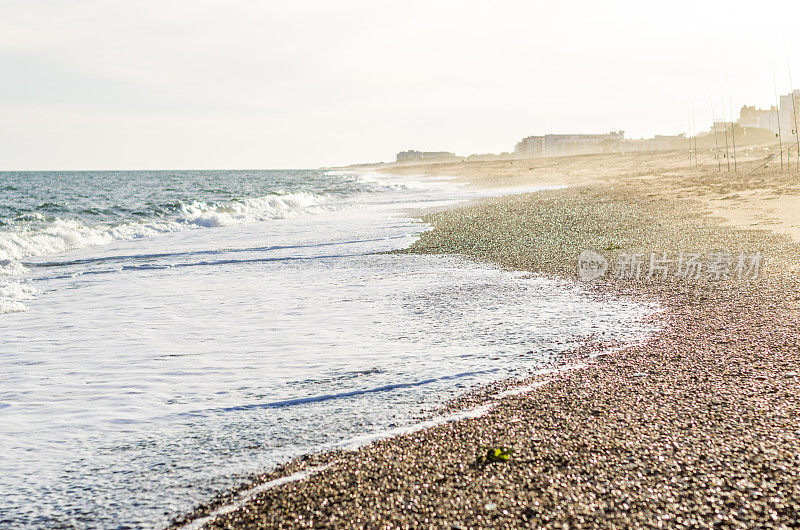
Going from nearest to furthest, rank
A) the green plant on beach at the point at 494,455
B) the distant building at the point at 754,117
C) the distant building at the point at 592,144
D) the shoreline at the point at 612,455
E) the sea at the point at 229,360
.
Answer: the shoreline at the point at 612,455 < the green plant on beach at the point at 494,455 < the sea at the point at 229,360 < the distant building at the point at 754,117 < the distant building at the point at 592,144

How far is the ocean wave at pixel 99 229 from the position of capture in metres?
17.6

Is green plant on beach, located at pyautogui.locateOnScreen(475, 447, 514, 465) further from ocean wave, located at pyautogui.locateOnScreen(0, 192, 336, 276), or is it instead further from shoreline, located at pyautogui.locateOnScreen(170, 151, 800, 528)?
ocean wave, located at pyautogui.locateOnScreen(0, 192, 336, 276)

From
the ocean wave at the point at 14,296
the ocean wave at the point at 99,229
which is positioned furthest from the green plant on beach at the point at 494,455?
the ocean wave at the point at 99,229

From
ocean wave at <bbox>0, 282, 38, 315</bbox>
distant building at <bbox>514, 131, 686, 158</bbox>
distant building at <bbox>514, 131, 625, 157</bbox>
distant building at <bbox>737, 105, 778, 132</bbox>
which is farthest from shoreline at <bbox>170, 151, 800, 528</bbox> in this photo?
distant building at <bbox>514, 131, 625, 157</bbox>

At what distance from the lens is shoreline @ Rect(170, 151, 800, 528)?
3172 mm

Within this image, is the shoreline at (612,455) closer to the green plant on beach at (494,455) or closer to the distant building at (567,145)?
the green plant on beach at (494,455)

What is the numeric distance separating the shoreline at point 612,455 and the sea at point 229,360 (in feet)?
1.62

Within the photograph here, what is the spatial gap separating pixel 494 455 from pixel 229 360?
3519mm

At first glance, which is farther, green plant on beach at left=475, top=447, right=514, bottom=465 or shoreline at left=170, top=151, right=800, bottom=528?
green plant on beach at left=475, top=447, right=514, bottom=465

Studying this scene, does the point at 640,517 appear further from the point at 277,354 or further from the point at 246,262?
the point at 246,262

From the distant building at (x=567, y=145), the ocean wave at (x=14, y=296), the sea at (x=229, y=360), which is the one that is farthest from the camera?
the distant building at (x=567, y=145)

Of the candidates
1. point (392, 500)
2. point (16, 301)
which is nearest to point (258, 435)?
point (392, 500)

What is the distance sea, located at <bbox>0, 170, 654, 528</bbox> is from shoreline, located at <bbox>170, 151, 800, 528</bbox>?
19.4 inches

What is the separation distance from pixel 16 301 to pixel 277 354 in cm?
637
